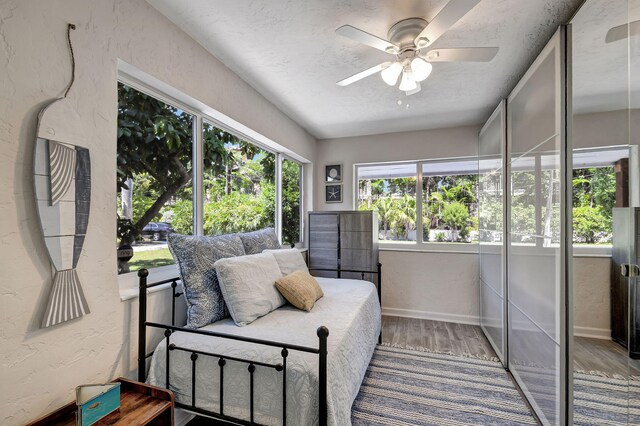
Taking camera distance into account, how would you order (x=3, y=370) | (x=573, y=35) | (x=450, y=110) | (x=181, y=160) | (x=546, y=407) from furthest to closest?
(x=450, y=110) < (x=181, y=160) < (x=546, y=407) < (x=573, y=35) < (x=3, y=370)

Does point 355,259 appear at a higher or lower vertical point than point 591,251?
lower

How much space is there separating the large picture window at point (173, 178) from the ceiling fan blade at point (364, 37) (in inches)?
47.8

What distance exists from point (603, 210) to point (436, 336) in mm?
2322

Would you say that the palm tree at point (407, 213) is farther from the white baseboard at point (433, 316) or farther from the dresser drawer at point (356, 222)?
the white baseboard at point (433, 316)

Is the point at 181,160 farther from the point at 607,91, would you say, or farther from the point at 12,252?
the point at 607,91

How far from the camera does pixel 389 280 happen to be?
3842 millimetres

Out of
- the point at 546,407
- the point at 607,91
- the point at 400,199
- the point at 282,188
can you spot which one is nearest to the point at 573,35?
the point at 607,91

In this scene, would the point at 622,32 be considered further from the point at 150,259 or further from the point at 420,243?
the point at 420,243

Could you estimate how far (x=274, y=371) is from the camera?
1315 millimetres

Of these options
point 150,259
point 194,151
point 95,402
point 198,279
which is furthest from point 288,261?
point 95,402

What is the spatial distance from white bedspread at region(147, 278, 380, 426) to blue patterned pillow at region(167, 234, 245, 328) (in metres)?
0.08

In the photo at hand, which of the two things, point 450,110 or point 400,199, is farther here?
point 400,199

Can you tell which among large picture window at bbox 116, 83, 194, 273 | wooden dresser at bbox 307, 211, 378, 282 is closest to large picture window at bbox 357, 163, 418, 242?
wooden dresser at bbox 307, 211, 378, 282

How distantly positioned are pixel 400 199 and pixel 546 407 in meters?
2.62
